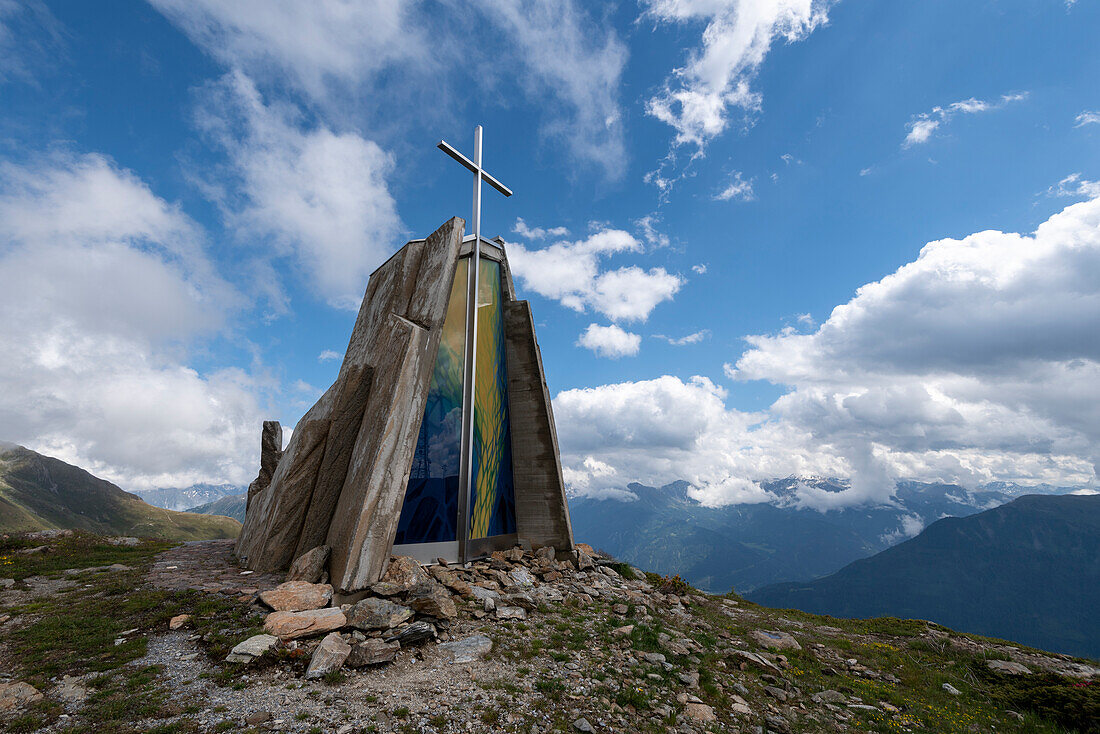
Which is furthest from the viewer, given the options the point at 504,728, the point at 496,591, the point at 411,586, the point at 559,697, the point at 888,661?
the point at 496,591

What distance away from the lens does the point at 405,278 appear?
18562mm

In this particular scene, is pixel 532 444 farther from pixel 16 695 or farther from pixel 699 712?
pixel 16 695

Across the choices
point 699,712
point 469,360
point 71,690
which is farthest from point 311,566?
point 699,712

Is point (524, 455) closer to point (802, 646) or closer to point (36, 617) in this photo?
point (802, 646)

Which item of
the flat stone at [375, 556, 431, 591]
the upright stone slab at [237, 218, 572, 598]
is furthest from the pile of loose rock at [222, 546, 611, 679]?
the upright stone slab at [237, 218, 572, 598]

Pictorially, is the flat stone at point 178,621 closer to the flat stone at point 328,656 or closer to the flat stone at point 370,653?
the flat stone at point 328,656

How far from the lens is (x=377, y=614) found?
10305 mm

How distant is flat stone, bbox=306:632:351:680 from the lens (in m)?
8.22

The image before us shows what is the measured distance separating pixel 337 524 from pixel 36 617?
6.20m

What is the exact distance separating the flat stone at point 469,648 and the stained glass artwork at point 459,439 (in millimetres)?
5740

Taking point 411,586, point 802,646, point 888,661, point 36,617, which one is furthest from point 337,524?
point 888,661

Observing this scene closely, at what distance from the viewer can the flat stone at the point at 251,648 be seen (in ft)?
27.8

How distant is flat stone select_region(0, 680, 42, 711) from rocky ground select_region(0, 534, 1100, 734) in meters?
0.02

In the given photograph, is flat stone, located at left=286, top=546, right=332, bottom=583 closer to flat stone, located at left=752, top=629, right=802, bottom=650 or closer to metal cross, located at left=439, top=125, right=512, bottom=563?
metal cross, located at left=439, top=125, right=512, bottom=563
